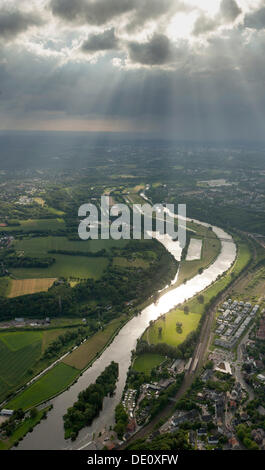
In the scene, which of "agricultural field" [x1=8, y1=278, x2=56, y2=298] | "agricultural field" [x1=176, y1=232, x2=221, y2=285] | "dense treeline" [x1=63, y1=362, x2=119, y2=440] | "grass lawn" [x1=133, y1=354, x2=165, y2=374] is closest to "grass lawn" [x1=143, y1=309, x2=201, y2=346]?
"grass lawn" [x1=133, y1=354, x2=165, y2=374]

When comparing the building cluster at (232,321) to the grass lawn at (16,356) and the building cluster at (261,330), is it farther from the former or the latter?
the grass lawn at (16,356)

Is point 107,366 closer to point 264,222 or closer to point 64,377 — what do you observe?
point 64,377

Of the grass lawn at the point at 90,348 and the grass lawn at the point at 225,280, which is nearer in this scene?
the grass lawn at the point at 90,348

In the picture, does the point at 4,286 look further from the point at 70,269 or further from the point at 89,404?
the point at 89,404

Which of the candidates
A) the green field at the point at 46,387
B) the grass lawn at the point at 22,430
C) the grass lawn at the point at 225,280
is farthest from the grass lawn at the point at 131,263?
the grass lawn at the point at 22,430

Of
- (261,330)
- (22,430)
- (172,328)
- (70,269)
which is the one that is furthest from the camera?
(70,269)

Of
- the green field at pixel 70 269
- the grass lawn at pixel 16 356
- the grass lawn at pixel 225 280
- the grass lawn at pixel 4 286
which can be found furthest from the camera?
the green field at pixel 70 269

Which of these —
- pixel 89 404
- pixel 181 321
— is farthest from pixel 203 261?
pixel 89 404
